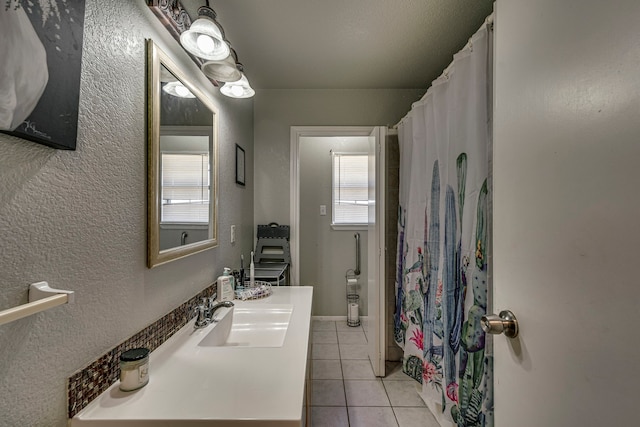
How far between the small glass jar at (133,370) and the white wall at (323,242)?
2.41 m

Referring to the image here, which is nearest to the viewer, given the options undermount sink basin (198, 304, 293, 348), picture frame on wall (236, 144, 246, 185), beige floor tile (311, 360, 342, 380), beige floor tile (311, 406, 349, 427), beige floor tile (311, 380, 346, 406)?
undermount sink basin (198, 304, 293, 348)

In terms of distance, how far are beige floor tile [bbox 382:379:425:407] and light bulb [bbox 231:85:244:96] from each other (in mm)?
2120

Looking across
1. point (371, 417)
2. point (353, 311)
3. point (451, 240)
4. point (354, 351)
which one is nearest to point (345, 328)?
point (353, 311)

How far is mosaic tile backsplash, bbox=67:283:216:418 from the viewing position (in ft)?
2.16

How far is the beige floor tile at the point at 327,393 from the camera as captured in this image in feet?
5.90

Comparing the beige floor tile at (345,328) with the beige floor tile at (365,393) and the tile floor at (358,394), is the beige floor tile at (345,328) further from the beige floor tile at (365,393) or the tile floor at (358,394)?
the beige floor tile at (365,393)

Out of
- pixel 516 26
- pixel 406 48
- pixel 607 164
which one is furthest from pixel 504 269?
pixel 406 48

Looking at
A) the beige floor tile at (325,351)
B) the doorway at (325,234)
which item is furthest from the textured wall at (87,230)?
the doorway at (325,234)

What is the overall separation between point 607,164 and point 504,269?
14.1 inches

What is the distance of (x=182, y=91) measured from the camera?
3.80 ft

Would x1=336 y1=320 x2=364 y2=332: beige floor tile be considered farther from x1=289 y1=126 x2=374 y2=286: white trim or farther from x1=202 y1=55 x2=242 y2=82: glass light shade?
x1=202 y1=55 x2=242 y2=82: glass light shade

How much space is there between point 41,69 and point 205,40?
2.20 feet

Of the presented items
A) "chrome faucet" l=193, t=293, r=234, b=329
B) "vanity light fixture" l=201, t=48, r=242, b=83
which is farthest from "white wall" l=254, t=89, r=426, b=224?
"chrome faucet" l=193, t=293, r=234, b=329

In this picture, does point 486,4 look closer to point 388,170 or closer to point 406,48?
point 406,48
